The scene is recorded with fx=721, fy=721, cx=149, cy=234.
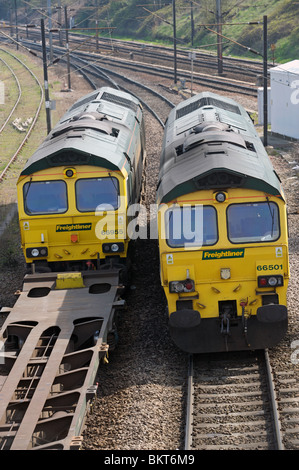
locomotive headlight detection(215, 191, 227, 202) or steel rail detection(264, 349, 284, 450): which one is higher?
locomotive headlight detection(215, 191, 227, 202)

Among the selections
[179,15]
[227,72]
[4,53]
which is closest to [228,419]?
[227,72]

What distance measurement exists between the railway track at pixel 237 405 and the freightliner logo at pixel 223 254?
166 cm

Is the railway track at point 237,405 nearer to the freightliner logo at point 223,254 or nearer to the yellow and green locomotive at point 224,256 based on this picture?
the yellow and green locomotive at point 224,256

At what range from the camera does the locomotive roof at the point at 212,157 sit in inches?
426

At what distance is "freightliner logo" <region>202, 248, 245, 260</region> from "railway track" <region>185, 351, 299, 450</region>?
1664 millimetres

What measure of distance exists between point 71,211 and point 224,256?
3.51 m

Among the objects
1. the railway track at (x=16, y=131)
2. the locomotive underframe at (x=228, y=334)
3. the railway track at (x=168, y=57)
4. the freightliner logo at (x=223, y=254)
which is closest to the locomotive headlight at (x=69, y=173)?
the freightliner logo at (x=223, y=254)

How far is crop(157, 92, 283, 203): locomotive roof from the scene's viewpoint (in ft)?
35.5

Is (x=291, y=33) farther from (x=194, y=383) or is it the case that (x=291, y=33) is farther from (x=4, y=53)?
(x=194, y=383)

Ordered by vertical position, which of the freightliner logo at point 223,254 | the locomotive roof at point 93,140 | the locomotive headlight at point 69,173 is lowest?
the freightliner logo at point 223,254

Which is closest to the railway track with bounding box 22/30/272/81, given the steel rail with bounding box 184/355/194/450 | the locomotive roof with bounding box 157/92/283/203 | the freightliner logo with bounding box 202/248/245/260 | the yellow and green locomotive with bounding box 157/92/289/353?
the locomotive roof with bounding box 157/92/283/203

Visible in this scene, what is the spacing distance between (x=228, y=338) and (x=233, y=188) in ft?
7.64

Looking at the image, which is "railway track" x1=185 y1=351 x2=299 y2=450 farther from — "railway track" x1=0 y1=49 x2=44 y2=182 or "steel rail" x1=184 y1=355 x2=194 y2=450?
"railway track" x1=0 y1=49 x2=44 y2=182

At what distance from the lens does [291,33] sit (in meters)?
54.5
